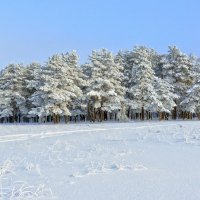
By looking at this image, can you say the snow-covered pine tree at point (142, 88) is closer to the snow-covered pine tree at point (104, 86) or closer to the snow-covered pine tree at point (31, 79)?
the snow-covered pine tree at point (104, 86)

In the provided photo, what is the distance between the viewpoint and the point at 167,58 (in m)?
66.0

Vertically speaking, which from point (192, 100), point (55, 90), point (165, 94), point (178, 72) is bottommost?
point (192, 100)

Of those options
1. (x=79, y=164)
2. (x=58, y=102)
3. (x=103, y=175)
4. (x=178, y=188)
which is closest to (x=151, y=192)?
(x=178, y=188)

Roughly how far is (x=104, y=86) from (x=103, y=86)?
8.5 inches

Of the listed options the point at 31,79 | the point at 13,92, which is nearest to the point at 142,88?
the point at 13,92

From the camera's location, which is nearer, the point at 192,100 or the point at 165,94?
the point at 165,94

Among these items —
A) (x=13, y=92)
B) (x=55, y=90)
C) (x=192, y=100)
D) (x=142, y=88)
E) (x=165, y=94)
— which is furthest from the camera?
(x=13, y=92)

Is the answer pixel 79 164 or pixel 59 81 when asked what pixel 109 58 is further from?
pixel 79 164

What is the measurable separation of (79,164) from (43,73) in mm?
47075

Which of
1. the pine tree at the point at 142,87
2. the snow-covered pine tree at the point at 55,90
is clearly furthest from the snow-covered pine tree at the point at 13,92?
the pine tree at the point at 142,87

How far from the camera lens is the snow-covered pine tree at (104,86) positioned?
180 ft

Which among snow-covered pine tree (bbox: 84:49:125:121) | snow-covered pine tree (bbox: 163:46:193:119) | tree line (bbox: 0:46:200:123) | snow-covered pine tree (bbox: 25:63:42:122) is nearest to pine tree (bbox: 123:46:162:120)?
tree line (bbox: 0:46:200:123)

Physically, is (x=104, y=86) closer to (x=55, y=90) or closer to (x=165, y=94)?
(x=55, y=90)

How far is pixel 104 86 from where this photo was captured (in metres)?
56.5
